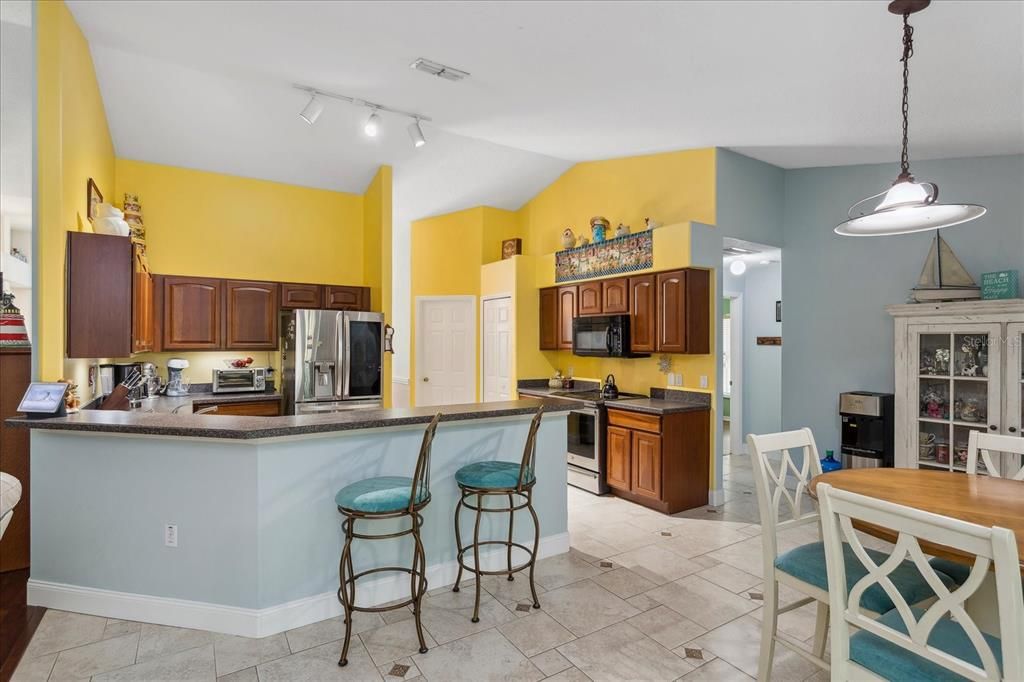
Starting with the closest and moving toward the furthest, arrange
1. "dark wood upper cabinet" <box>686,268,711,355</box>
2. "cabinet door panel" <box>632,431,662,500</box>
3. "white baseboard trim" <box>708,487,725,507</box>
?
"cabinet door panel" <box>632,431,662,500</box>, "dark wood upper cabinet" <box>686,268,711,355</box>, "white baseboard trim" <box>708,487,725,507</box>

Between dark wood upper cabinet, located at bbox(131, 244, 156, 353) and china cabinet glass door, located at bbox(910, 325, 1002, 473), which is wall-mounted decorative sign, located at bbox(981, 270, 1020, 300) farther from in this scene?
dark wood upper cabinet, located at bbox(131, 244, 156, 353)

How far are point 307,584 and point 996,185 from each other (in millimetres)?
5469

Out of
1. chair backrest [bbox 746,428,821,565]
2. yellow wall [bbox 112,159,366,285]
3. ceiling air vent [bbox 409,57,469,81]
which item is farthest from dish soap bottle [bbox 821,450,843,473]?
yellow wall [bbox 112,159,366,285]

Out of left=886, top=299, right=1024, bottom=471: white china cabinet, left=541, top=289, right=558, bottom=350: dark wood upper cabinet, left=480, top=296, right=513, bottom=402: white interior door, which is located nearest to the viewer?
left=886, top=299, right=1024, bottom=471: white china cabinet

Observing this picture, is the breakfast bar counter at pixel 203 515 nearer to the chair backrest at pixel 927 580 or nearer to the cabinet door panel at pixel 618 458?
the chair backrest at pixel 927 580

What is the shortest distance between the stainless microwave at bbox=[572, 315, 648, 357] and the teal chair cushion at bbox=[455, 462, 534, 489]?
2.38 metres

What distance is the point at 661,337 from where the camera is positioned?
4633 millimetres

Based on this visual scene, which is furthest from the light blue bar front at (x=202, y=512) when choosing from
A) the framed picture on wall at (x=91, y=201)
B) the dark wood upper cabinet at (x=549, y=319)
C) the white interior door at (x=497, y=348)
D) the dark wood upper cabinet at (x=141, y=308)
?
the white interior door at (x=497, y=348)

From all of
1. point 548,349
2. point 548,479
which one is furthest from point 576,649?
point 548,349

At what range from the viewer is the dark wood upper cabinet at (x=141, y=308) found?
3.49m

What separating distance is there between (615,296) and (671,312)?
0.70 meters

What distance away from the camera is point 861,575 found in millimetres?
2002

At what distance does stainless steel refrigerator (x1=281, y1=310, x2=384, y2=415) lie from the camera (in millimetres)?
4906

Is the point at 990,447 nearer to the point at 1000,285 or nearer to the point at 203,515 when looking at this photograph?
the point at 1000,285
